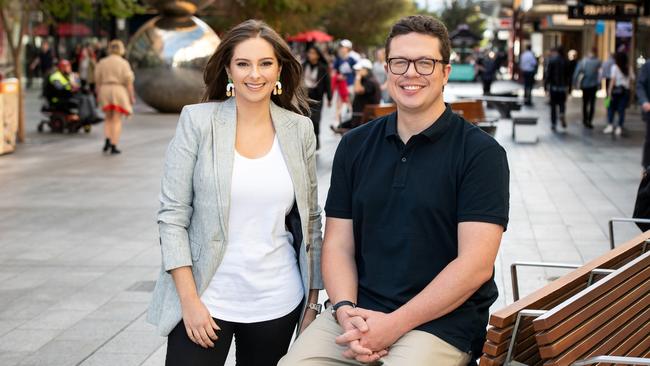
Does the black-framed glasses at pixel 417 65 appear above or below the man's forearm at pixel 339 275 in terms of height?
above

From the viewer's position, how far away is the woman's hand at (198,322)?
139 inches

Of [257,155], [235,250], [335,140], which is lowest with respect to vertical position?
[335,140]

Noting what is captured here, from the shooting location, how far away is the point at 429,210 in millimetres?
3486

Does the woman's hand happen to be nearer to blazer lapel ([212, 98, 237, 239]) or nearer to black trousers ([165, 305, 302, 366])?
black trousers ([165, 305, 302, 366])

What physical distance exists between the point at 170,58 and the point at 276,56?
2345 centimetres

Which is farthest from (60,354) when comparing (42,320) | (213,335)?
(213,335)

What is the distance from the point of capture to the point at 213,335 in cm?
355

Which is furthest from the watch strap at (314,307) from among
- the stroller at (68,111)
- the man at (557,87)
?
the man at (557,87)

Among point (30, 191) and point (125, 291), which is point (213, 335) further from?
point (30, 191)

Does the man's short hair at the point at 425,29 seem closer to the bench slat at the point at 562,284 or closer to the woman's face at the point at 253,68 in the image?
the woman's face at the point at 253,68

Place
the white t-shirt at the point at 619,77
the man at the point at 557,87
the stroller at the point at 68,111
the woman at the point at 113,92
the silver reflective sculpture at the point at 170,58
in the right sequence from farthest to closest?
the silver reflective sculpture at the point at 170,58
the man at the point at 557,87
the stroller at the point at 68,111
the white t-shirt at the point at 619,77
the woman at the point at 113,92

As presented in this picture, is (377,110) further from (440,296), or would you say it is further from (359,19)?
(359,19)

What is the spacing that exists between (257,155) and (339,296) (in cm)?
57

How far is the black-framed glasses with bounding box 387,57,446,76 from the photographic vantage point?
359cm
